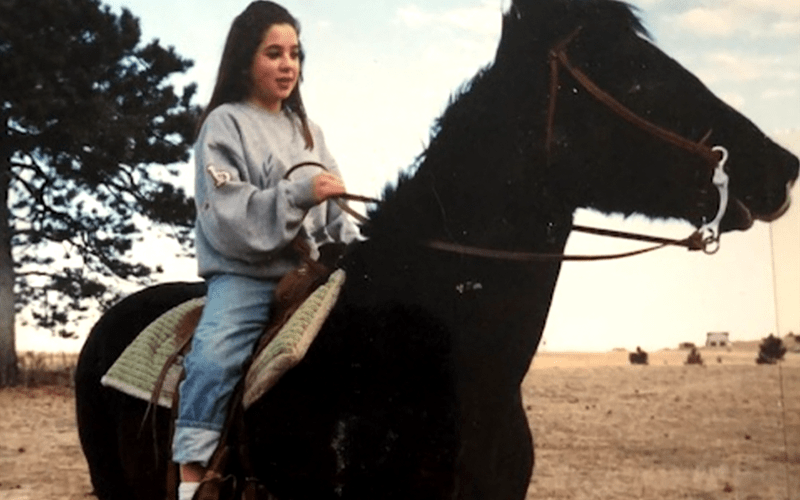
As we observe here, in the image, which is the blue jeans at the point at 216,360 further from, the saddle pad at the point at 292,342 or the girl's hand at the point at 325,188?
the girl's hand at the point at 325,188

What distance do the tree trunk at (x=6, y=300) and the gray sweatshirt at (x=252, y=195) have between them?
9119 millimetres

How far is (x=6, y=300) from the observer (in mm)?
12109

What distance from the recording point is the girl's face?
3.49 meters

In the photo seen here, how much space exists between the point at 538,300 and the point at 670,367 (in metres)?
6.69

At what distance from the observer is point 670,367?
363 inches

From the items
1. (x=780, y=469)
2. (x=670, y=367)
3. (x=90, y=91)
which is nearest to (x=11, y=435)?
(x=90, y=91)

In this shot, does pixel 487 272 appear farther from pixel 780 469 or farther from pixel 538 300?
pixel 780 469

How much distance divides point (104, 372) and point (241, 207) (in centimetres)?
131

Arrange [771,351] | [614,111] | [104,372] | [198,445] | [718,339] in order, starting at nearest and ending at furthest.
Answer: [614,111], [198,445], [104,372], [771,351], [718,339]

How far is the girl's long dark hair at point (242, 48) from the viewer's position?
138 inches

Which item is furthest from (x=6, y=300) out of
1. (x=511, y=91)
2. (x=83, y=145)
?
(x=511, y=91)

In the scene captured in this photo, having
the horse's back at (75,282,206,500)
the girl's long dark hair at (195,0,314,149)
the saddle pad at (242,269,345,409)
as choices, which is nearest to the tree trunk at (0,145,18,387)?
the horse's back at (75,282,206,500)

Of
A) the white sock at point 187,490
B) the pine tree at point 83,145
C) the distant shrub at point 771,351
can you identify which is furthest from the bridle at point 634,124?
the pine tree at point 83,145

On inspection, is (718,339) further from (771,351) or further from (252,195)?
(252,195)
